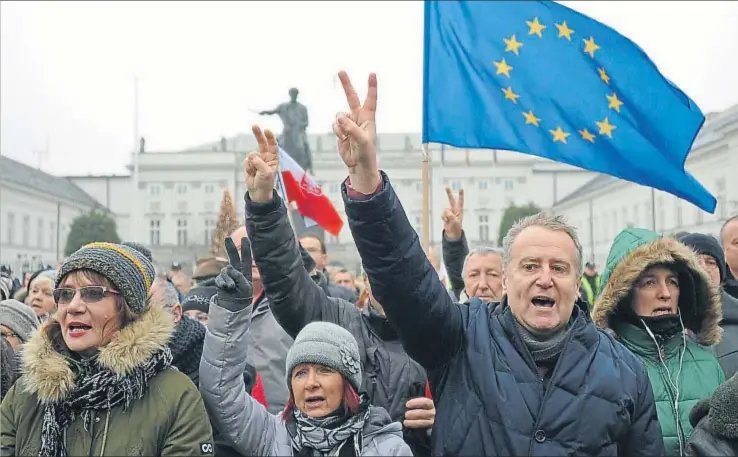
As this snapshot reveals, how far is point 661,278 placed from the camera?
3.08m

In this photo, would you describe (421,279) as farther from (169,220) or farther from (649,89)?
(169,220)

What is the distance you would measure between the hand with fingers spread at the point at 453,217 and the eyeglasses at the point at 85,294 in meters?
2.39

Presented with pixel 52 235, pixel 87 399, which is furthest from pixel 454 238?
pixel 52 235

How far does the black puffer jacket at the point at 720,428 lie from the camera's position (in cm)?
229

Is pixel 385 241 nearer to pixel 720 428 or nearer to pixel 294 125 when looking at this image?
pixel 720 428

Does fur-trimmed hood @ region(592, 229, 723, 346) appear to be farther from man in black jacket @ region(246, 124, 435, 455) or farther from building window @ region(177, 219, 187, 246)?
building window @ region(177, 219, 187, 246)

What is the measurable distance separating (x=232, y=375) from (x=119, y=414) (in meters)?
0.42

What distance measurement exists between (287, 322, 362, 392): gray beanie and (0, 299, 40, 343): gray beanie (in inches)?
57.2

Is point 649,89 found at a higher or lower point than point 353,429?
higher

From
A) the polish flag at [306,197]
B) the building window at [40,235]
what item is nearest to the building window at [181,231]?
the building window at [40,235]

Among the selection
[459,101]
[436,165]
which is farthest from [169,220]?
[459,101]

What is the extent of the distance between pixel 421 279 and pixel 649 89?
2846 mm

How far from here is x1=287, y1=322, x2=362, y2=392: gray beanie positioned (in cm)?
263

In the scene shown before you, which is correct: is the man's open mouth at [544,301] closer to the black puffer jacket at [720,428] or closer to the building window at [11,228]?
the black puffer jacket at [720,428]
